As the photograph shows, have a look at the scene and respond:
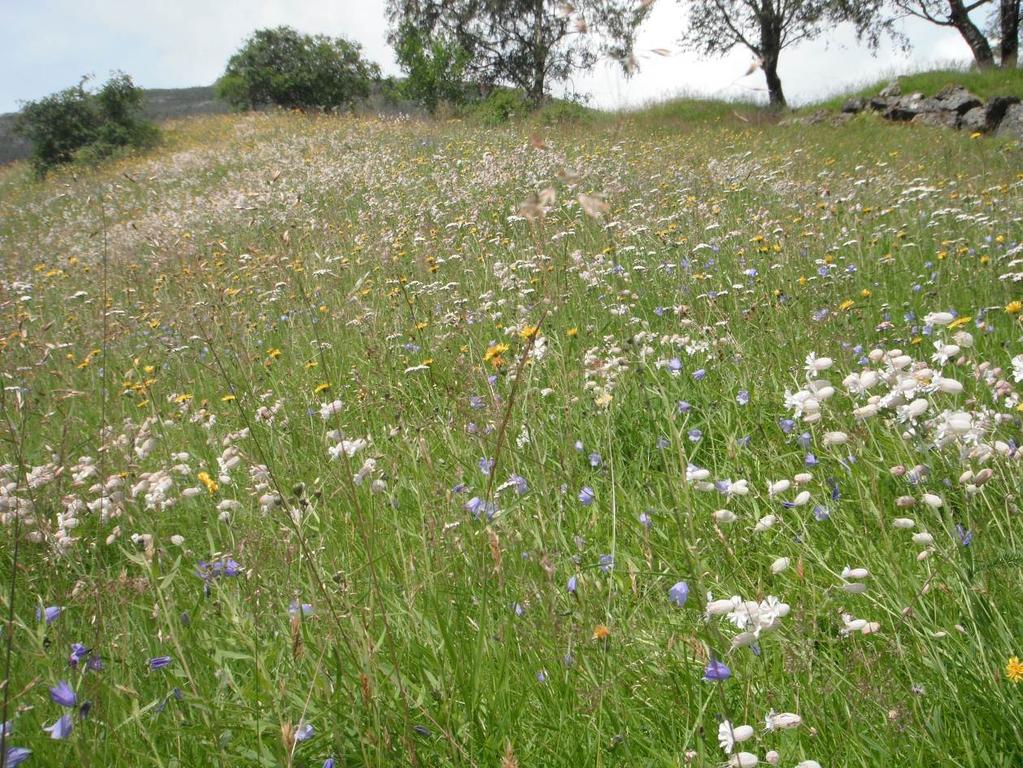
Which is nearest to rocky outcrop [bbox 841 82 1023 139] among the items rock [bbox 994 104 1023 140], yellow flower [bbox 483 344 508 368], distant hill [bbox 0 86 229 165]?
rock [bbox 994 104 1023 140]

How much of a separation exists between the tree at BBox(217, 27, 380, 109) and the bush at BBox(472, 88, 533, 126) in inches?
475

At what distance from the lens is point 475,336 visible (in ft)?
11.5

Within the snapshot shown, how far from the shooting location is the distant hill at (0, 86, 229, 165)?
1040 inches

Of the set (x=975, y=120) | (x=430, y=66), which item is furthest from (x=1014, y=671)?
(x=430, y=66)

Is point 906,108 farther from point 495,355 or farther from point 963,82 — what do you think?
point 495,355

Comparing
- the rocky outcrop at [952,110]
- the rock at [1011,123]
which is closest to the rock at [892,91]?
the rocky outcrop at [952,110]

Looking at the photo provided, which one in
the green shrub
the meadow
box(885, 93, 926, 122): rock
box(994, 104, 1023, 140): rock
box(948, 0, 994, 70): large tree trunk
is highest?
box(948, 0, 994, 70): large tree trunk

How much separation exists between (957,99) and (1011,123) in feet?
4.95

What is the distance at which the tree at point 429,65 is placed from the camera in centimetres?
2650

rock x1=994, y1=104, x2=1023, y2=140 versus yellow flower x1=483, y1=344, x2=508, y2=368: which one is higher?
rock x1=994, y1=104, x2=1023, y2=140

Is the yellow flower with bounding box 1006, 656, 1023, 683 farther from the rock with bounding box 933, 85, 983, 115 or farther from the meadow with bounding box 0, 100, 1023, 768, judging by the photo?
the rock with bounding box 933, 85, 983, 115

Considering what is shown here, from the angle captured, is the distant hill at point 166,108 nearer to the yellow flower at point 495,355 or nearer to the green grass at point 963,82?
the green grass at point 963,82

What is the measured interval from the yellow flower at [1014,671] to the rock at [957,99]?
15.7 m

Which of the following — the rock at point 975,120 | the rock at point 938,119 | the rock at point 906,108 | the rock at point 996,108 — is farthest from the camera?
the rock at point 906,108
